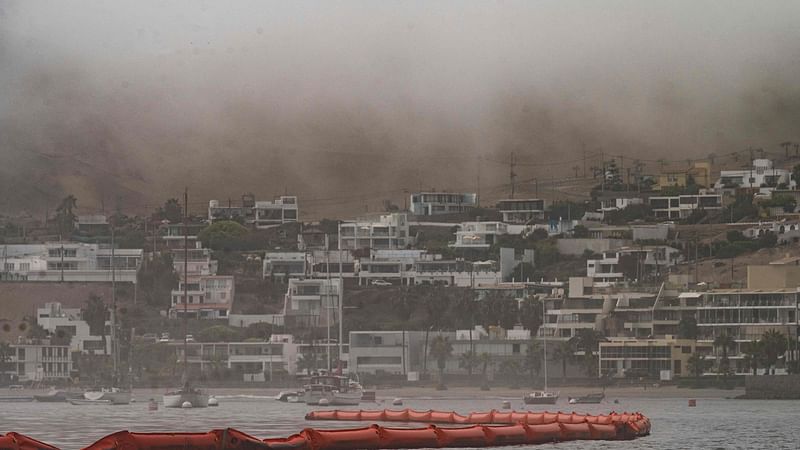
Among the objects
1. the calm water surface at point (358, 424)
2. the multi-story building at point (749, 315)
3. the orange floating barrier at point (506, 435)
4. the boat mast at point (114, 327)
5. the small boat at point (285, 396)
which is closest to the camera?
the orange floating barrier at point (506, 435)

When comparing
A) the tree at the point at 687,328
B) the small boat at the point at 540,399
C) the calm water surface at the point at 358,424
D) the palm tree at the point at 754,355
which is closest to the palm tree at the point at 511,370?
the calm water surface at the point at 358,424

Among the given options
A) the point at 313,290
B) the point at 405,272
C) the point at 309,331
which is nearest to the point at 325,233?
the point at 405,272

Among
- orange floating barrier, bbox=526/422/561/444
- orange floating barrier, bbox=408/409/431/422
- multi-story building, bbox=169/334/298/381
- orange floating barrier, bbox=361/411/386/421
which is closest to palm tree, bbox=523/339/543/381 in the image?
multi-story building, bbox=169/334/298/381

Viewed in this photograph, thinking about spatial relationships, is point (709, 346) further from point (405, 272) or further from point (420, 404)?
point (405, 272)

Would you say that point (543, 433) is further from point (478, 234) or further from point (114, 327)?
point (478, 234)

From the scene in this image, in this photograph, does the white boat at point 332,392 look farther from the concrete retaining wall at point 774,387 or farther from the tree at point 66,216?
the tree at point 66,216

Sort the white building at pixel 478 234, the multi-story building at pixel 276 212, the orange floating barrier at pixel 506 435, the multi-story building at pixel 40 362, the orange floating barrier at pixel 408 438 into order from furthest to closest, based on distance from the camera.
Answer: the multi-story building at pixel 276 212 → the white building at pixel 478 234 → the multi-story building at pixel 40 362 → the orange floating barrier at pixel 506 435 → the orange floating barrier at pixel 408 438

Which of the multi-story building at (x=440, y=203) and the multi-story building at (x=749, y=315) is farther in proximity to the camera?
the multi-story building at (x=440, y=203)
